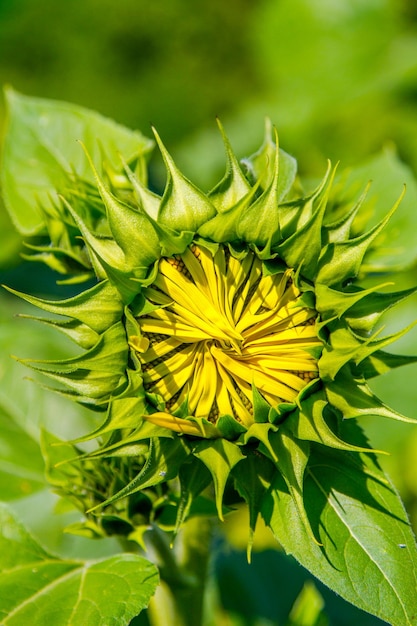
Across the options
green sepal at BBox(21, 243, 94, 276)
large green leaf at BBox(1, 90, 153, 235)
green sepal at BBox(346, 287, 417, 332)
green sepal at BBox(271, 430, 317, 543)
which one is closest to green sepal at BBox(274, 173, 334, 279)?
green sepal at BBox(346, 287, 417, 332)

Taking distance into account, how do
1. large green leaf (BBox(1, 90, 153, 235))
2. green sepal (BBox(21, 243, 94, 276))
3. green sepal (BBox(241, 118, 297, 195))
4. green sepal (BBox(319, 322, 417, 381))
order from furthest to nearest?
large green leaf (BBox(1, 90, 153, 235)), green sepal (BBox(21, 243, 94, 276)), green sepal (BBox(241, 118, 297, 195)), green sepal (BBox(319, 322, 417, 381))

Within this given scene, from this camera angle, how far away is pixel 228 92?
20.1 feet

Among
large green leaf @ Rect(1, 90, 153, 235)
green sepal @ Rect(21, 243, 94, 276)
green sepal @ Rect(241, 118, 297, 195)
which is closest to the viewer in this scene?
green sepal @ Rect(241, 118, 297, 195)

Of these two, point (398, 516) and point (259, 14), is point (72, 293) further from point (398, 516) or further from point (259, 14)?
point (259, 14)

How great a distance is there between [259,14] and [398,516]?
4.10m

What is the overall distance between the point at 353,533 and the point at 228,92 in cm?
482

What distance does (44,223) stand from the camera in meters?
2.06

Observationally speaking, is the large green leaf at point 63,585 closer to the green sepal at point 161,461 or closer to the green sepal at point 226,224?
the green sepal at point 161,461

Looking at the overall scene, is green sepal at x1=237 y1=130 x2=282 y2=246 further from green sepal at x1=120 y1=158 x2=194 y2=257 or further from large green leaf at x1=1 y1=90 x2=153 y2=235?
large green leaf at x1=1 y1=90 x2=153 y2=235

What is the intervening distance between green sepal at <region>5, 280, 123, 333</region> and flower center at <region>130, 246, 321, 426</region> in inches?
2.2

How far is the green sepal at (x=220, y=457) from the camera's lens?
5.23 ft

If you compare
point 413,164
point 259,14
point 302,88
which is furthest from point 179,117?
point 413,164

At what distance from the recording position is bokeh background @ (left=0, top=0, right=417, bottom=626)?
9.29ft

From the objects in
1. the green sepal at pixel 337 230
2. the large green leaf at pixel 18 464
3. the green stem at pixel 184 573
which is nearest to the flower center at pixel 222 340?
the green sepal at pixel 337 230
